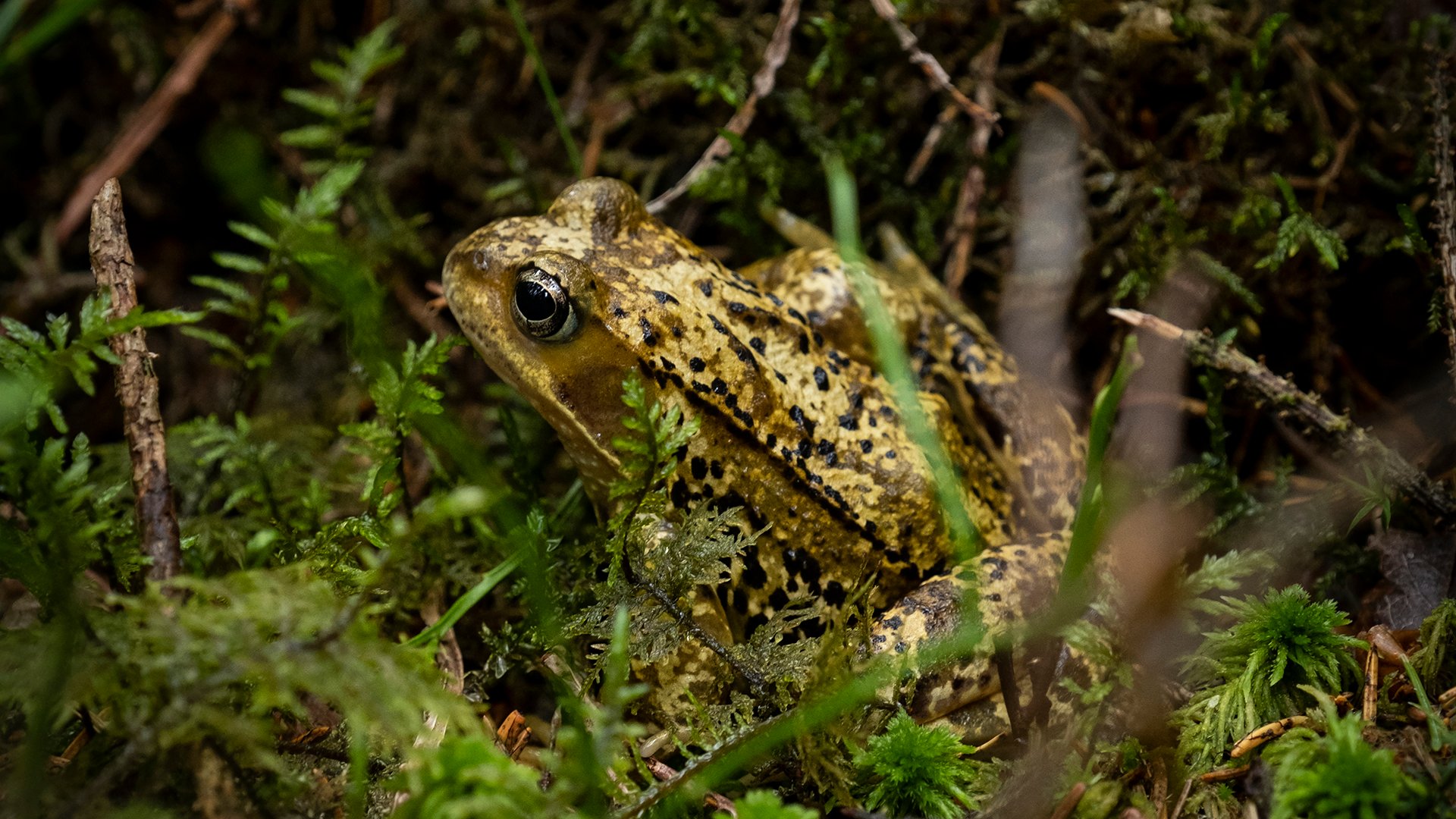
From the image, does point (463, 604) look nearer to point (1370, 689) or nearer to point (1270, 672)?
point (1270, 672)

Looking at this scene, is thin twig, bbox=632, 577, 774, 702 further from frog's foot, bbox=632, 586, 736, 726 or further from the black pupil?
the black pupil

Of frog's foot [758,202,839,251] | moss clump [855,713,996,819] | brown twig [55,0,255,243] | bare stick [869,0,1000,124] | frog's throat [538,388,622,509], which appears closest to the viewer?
moss clump [855,713,996,819]

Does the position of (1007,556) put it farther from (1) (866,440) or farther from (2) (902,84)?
(2) (902,84)

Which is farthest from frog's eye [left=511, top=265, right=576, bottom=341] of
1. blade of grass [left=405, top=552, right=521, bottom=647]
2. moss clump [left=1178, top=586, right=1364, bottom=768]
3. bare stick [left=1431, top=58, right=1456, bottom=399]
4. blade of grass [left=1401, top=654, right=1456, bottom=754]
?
bare stick [left=1431, top=58, right=1456, bottom=399]

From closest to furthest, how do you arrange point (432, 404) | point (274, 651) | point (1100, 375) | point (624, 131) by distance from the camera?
point (274, 651), point (432, 404), point (1100, 375), point (624, 131)

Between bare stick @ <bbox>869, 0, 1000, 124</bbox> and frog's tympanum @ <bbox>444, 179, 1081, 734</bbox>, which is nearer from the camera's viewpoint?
frog's tympanum @ <bbox>444, 179, 1081, 734</bbox>

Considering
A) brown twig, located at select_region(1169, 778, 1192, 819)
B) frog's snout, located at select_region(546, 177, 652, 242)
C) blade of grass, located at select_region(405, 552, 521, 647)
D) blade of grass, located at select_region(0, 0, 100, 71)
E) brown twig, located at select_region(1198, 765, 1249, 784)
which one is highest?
blade of grass, located at select_region(0, 0, 100, 71)

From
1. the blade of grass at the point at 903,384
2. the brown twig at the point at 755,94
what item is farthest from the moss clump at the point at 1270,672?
the brown twig at the point at 755,94

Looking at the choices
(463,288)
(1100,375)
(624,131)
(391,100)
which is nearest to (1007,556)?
(1100,375)
